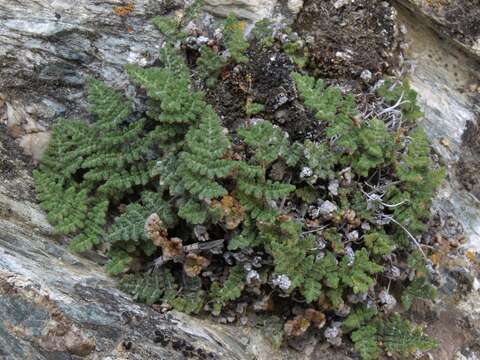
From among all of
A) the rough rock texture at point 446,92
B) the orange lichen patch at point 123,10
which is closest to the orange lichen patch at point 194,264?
the orange lichen patch at point 123,10

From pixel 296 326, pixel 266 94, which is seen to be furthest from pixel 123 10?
pixel 296 326

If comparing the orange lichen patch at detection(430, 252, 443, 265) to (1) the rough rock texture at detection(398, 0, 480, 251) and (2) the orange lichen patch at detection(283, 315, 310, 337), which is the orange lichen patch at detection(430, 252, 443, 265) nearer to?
(1) the rough rock texture at detection(398, 0, 480, 251)

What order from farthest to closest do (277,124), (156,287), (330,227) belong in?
(277,124), (330,227), (156,287)

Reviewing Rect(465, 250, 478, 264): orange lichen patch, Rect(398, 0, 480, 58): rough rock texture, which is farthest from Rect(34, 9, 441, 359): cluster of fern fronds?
Rect(398, 0, 480, 58): rough rock texture

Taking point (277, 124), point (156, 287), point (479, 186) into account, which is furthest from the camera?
point (479, 186)

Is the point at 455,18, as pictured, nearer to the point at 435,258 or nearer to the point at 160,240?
the point at 435,258

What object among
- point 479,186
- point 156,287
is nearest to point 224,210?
point 156,287

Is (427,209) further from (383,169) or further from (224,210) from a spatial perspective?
(224,210)
